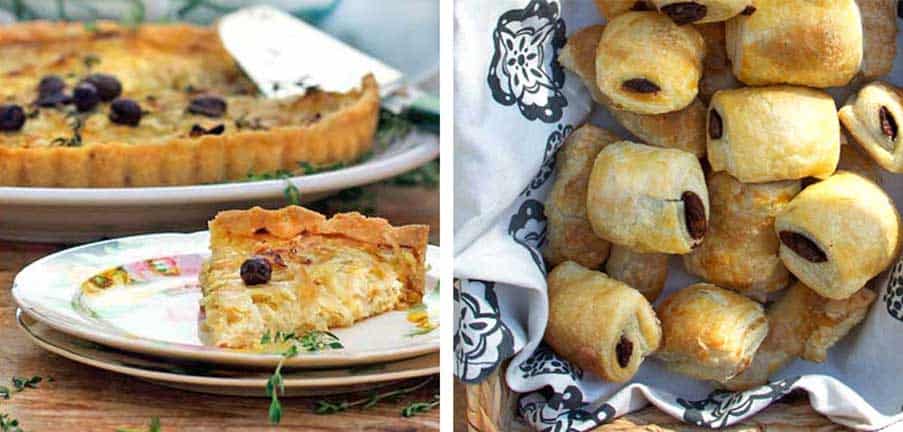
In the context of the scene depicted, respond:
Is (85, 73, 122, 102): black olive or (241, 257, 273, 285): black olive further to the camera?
(85, 73, 122, 102): black olive

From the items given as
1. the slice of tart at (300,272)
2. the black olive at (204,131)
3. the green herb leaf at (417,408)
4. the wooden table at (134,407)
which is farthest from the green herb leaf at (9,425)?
the black olive at (204,131)

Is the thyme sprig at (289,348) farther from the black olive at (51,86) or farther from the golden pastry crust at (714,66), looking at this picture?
the black olive at (51,86)

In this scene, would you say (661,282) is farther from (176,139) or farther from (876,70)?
(176,139)

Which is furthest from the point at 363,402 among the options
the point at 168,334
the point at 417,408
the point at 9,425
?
the point at 9,425

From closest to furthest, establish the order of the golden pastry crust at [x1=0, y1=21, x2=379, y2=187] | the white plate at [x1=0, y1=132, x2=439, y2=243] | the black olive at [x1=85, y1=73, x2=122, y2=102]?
1. the white plate at [x1=0, y1=132, x2=439, y2=243]
2. the golden pastry crust at [x1=0, y1=21, x2=379, y2=187]
3. the black olive at [x1=85, y1=73, x2=122, y2=102]

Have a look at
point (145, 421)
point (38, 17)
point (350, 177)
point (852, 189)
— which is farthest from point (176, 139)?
point (38, 17)

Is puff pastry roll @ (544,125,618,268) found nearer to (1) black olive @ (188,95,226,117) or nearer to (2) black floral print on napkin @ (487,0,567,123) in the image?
(2) black floral print on napkin @ (487,0,567,123)

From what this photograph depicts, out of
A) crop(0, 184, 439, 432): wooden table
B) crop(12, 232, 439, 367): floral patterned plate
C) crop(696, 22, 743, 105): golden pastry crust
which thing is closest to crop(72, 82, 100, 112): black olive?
crop(12, 232, 439, 367): floral patterned plate
